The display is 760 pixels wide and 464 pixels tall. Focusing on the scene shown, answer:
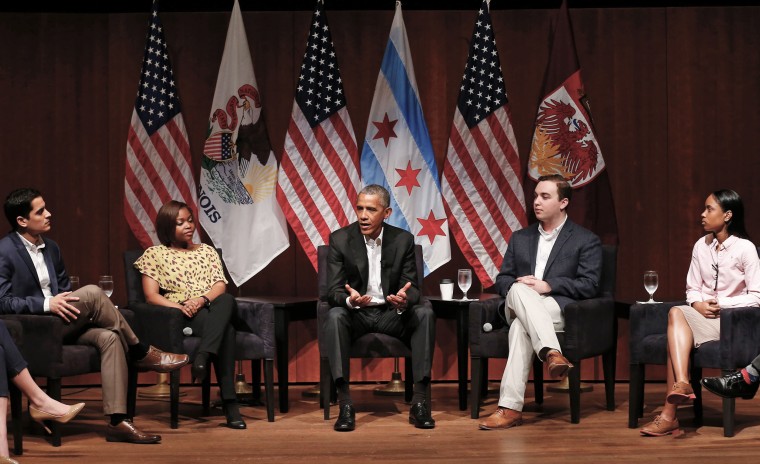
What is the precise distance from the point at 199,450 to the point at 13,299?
1235 mm

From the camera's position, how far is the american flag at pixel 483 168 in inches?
261

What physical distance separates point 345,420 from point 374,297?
2.52 ft

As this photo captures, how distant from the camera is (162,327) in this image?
17.7 feet

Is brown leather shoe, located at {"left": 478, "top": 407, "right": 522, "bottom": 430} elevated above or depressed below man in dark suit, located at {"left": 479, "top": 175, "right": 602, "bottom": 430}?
below

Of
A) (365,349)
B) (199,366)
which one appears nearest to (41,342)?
(199,366)

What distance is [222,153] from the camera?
6590mm

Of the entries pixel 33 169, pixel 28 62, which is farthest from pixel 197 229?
pixel 28 62

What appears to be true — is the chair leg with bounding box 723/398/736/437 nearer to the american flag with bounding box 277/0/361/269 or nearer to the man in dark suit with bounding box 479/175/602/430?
the man in dark suit with bounding box 479/175/602/430

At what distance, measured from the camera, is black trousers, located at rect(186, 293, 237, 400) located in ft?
17.4

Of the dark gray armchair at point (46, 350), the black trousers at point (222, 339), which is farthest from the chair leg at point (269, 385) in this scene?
the dark gray armchair at point (46, 350)

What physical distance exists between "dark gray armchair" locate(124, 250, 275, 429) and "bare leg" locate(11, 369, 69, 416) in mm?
683

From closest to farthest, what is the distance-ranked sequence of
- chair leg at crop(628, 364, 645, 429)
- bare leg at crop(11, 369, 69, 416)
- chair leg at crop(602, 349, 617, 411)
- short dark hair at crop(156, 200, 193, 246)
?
bare leg at crop(11, 369, 69, 416) < chair leg at crop(628, 364, 645, 429) < short dark hair at crop(156, 200, 193, 246) < chair leg at crop(602, 349, 617, 411)

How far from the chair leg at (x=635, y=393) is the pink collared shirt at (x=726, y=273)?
465 millimetres

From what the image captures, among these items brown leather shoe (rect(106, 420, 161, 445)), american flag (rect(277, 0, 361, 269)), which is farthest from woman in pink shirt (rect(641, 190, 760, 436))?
brown leather shoe (rect(106, 420, 161, 445))
